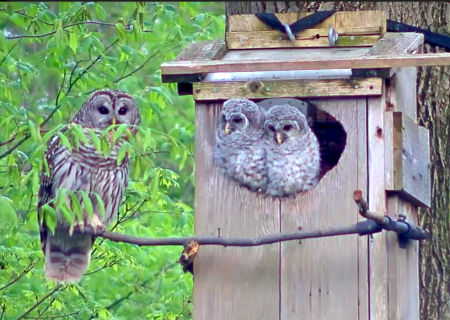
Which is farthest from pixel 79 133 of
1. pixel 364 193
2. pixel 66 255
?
pixel 66 255

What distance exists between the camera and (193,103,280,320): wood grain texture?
438 cm

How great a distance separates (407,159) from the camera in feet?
14.8

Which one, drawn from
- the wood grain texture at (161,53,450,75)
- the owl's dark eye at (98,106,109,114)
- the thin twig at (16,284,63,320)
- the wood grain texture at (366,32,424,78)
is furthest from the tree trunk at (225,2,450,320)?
the thin twig at (16,284,63,320)

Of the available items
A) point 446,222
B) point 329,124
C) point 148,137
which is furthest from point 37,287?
point 148,137

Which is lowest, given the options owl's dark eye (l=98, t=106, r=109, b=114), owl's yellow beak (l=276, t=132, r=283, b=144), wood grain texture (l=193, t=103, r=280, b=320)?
wood grain texture (l=193, t=103, r=280, b=320)

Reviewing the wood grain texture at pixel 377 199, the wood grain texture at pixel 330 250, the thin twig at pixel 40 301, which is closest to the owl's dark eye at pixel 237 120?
the wood grain texture at pixel 330 250

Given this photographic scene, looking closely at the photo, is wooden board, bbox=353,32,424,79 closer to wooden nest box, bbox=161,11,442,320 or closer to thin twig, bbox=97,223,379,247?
wooden nest box, bbox=161,11,442,320

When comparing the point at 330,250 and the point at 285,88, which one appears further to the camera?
the point at 285,88

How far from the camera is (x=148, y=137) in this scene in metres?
3.66

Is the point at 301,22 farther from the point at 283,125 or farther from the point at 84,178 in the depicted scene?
the point at 84,178

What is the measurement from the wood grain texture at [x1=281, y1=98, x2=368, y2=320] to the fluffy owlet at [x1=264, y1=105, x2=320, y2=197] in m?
0.23

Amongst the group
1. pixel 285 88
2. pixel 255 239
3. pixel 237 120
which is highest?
pixel 285 88

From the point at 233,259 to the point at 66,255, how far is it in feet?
4.47

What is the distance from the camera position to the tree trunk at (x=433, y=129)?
5.45 m
